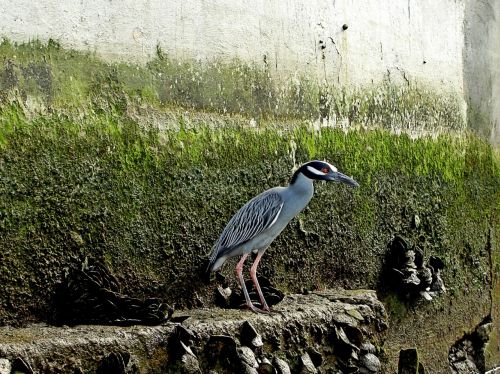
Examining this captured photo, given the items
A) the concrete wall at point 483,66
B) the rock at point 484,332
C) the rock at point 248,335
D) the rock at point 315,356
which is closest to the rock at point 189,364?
the rock at point 248,335

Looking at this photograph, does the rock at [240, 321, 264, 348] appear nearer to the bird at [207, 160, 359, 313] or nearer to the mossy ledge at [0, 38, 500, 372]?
the bird at [207, 160, 359, 313]

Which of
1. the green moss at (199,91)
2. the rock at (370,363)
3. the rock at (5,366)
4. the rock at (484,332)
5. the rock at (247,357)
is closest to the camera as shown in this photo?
the rock at (5,366)

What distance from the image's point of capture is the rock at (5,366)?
10.6 feet

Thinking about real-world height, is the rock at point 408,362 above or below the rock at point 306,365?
below

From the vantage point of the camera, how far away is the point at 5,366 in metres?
3.25

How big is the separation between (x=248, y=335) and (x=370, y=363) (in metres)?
0.94

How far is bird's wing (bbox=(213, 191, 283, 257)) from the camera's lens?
14.7 ft

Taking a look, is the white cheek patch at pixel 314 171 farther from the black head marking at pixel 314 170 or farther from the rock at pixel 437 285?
the rock at pixel 437 285

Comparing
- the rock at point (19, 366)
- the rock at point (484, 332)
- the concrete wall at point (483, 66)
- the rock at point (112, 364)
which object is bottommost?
the rock at point (484, 332)

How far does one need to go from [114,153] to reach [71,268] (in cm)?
55

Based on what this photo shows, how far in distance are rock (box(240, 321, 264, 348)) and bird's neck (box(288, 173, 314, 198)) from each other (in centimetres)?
73

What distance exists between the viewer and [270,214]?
4.51 metres

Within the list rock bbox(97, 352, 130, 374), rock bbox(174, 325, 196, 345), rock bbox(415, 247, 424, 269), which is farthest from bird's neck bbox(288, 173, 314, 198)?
rock bbox(415, 247, 424, 269)

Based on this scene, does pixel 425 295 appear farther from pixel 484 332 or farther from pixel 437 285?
pixel 484 332
